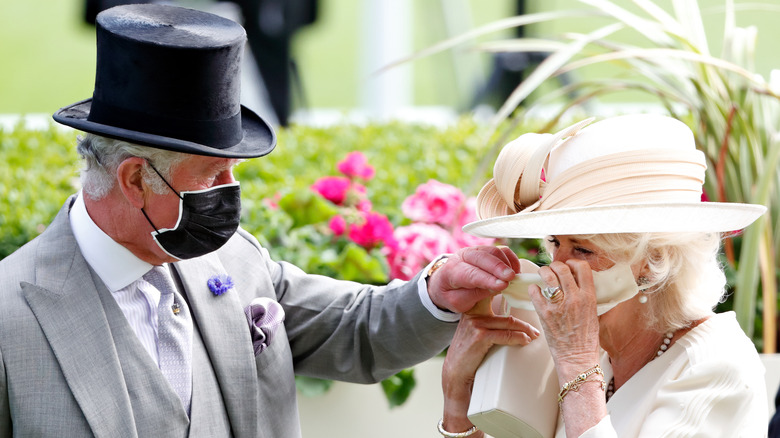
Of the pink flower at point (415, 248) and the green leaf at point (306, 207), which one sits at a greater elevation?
the pink flower at point (415, 248)

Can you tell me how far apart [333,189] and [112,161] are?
230cm

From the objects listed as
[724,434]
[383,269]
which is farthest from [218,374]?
[383,269]

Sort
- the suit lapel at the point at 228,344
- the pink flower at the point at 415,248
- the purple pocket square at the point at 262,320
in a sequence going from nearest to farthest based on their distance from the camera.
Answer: the suit lapel at the point at 228,344
the purple pocket square at the point at 262,320
the pink flower at the point at 415,248

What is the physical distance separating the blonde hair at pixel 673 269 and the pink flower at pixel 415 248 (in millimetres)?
1771

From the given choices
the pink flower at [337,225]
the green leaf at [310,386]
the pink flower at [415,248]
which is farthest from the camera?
the pink flower at [337,225]

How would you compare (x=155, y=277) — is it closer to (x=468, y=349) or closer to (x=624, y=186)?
(x=468, y=349)

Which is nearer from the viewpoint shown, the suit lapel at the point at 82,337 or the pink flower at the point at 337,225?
the suit lapel at the point at 82,337

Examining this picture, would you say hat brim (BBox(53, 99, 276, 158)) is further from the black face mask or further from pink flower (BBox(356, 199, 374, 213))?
pink flower (BBox(356, 199, 374, 213))

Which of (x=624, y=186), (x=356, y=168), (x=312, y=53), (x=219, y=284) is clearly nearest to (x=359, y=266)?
(x=356, y=168)

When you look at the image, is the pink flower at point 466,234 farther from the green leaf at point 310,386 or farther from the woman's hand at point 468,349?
the woman's hand at point 468,349

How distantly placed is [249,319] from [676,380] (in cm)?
118

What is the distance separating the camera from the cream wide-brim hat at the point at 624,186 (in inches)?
85.3

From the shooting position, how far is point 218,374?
2.53m

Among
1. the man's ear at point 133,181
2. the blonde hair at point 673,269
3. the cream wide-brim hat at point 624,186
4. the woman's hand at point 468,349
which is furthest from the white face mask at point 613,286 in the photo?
the man's ear at point 133,181
